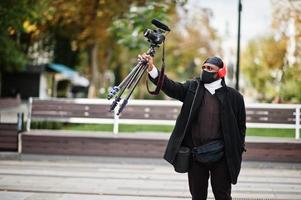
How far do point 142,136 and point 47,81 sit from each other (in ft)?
122

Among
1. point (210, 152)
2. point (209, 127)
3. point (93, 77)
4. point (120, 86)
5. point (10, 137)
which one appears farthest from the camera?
point (93, 77)

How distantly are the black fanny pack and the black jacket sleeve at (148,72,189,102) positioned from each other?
1.86 feet

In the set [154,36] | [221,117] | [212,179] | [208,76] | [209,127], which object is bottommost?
[212,179]

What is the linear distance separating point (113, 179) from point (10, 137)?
3251 mm

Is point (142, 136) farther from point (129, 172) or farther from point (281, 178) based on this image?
point (281, 178)

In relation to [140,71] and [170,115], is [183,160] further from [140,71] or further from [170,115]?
[170,115]

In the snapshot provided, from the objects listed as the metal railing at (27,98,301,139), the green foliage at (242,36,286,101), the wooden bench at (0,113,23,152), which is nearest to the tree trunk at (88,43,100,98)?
the green foliage at (242,36,286,101)

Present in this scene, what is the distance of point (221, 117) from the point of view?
4871 millimetres

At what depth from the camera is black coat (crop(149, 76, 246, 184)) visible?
4.86 meters

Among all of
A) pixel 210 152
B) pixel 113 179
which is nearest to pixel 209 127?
pixel 210 152

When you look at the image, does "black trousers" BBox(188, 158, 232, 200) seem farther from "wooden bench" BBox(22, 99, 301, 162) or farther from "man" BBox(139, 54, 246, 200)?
"wooden bench" BBox(22, 99, 301, 162)

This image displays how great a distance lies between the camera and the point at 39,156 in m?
10.7

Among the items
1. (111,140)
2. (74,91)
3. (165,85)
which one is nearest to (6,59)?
(111,140)

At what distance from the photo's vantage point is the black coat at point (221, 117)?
4.86 metres
